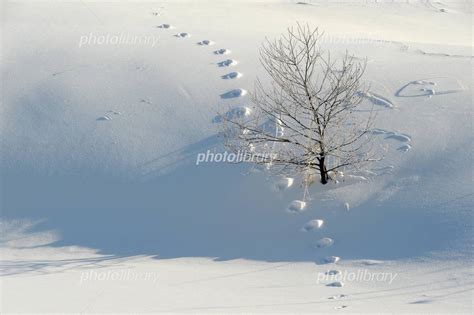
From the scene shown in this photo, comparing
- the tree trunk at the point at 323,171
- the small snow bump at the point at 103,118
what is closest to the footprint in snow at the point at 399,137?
the tree trunk at the point at 323,171

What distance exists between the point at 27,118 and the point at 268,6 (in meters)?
8.79

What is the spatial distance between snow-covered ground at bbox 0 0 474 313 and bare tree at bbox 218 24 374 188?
0.29 m

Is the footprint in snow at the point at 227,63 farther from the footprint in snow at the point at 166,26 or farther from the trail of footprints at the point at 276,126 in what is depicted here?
the footprint in snow at the point at 166,26

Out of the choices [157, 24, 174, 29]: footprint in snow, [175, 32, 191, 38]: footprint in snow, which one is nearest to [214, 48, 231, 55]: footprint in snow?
[175, 32, 191, 38]: footprint in snow

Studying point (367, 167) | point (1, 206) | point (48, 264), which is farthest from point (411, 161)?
point (1, 206)

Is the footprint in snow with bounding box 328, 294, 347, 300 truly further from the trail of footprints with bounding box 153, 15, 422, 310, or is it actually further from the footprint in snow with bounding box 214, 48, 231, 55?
the footprint in snow with bounding box 214, 48, 231, 55

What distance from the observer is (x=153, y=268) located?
988 cm

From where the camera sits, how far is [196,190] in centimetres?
1163

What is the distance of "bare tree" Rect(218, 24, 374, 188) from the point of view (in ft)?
36.7

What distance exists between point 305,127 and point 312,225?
1.55 metres

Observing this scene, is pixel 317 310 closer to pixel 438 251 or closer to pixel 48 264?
pixel 438 251

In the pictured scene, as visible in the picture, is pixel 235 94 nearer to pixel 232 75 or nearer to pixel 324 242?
pixel 232 75

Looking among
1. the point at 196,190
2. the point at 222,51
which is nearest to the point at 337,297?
the point at 196,190

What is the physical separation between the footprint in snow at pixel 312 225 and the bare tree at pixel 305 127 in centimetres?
89
